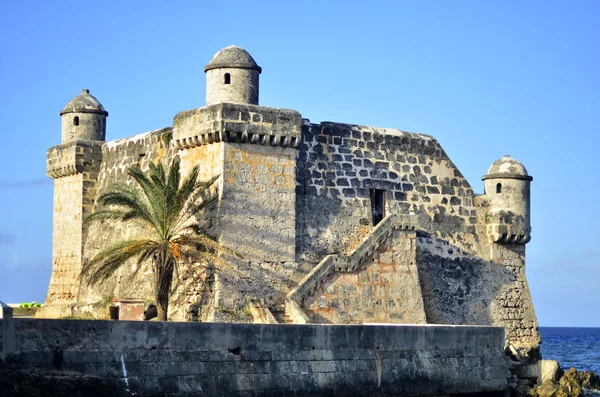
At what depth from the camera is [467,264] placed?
2956cm

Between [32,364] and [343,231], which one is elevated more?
[343,231]

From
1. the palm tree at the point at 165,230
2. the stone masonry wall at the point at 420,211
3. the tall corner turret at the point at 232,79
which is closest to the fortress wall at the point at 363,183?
the stone masonry wall at the point at 420,211

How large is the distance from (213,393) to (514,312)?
1347cm

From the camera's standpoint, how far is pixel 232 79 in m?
25.9

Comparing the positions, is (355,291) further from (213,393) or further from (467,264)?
(213,393)

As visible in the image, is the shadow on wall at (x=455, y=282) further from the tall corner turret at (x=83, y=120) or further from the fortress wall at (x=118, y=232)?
the tall corner turret at (x=83, y=120)

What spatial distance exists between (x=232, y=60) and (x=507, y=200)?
26.6ft

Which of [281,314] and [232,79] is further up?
[232,79]

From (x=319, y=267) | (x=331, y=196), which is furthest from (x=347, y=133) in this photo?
(x=319, y=267)

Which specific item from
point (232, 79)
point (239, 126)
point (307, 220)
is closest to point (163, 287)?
point (239, 126)

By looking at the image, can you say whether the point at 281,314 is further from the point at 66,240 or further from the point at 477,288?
the point at 66,240

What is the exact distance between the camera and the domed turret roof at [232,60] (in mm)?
25984

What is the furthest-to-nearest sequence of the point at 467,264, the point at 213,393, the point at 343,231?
1. the point at 467,264
2. the point at 343,231
3. the point at 213,393

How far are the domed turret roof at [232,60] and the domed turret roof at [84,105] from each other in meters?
5.53
